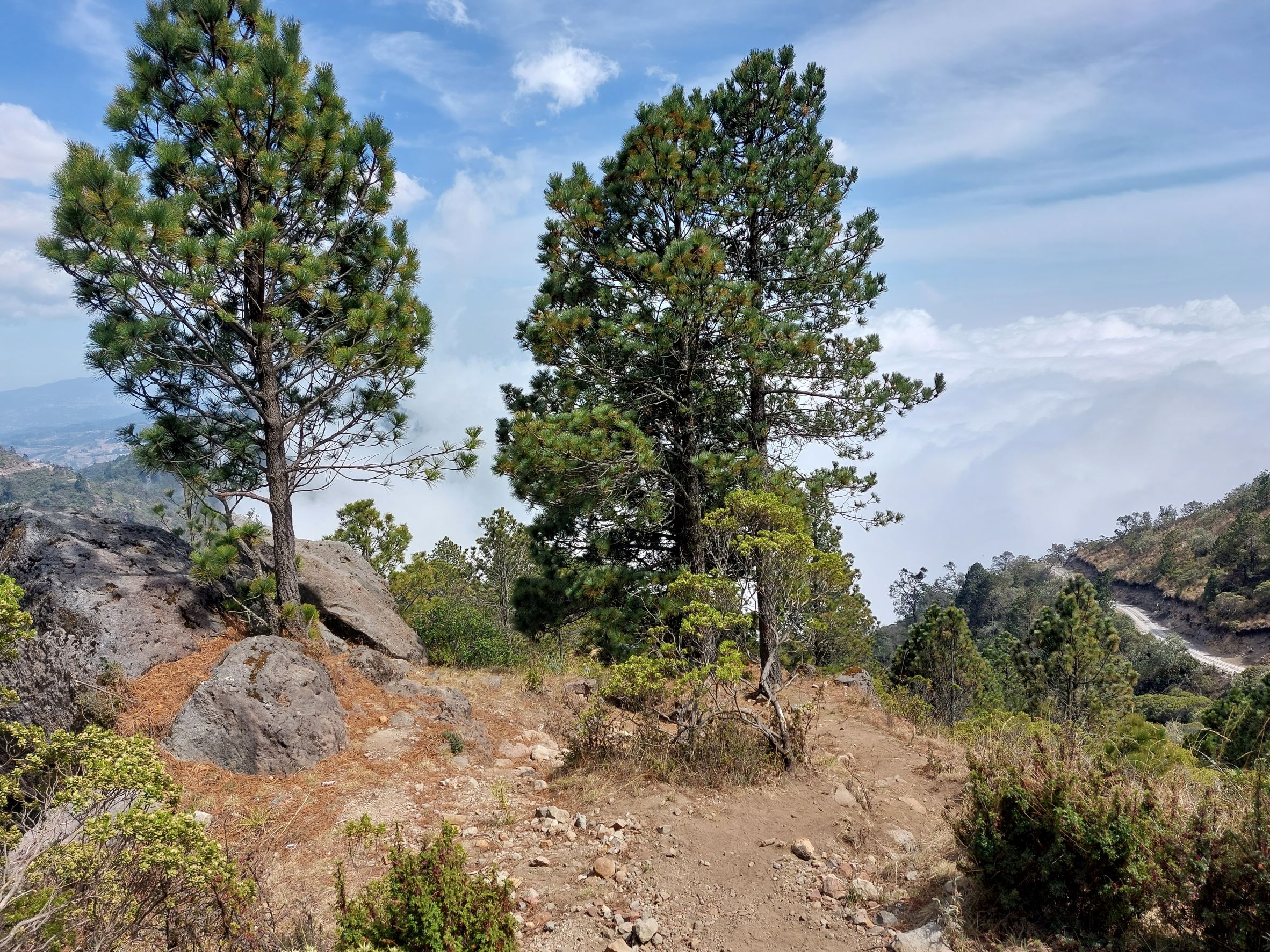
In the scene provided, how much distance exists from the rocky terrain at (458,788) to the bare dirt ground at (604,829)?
2 cm

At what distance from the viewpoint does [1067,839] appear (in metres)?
4.05

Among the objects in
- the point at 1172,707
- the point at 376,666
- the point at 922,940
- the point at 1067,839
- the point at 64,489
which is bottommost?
the point at 64,489

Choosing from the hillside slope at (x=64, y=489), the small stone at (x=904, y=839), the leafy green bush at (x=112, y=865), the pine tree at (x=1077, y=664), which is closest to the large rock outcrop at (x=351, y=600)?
the leafy green bush at (x=112, y=865)

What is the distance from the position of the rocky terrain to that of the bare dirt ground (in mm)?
22

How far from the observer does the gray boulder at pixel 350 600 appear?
1079 centimetres

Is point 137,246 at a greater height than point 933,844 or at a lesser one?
greater

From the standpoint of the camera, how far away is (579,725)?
7945mm

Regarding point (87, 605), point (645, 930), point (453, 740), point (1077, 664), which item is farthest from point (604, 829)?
point (1077, 664)

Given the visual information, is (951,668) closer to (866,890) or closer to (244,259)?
(866,890)

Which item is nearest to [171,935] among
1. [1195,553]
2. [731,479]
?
[731,479]

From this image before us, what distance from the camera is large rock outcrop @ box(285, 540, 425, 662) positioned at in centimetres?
1079

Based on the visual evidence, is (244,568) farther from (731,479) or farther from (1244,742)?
(1244,742)

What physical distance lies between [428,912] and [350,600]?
854 cm

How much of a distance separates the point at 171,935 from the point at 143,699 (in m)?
4.65
